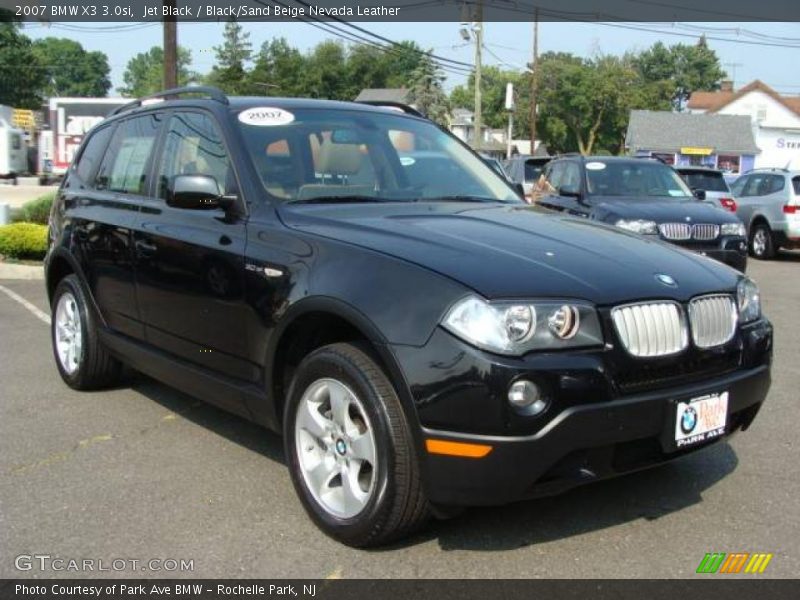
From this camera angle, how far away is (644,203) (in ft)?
32.3

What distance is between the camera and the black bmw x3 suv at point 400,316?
109 inches

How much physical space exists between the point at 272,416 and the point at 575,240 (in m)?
1.52

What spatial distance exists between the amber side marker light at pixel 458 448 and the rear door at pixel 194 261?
114 centimetres

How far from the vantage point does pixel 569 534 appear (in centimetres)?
330

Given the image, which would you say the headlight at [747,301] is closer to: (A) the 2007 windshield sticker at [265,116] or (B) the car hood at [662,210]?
(A) the 2007 windshield sticker at [265,116]

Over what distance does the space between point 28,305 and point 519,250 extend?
23.3 ft

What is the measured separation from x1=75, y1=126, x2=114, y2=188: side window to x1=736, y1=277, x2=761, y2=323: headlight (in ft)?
13.0

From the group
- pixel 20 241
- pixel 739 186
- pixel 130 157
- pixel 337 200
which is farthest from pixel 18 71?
pixel 337 200

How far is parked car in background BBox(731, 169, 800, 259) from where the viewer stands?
14.4 metres

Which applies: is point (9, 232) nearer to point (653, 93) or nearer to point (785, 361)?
point (785, 361)

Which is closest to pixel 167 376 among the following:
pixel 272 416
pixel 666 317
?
pixel 272 416

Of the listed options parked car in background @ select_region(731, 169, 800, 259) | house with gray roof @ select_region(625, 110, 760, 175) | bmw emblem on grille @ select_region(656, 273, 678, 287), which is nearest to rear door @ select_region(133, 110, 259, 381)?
bmw emblem on grille @ select_region(656, 273, 678, 287)

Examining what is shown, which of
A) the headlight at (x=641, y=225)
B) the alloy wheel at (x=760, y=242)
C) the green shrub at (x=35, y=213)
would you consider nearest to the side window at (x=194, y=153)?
→ the headlight at (x=641, y=225)

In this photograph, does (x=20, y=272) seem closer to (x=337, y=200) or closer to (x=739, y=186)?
(x=337, y=200)
